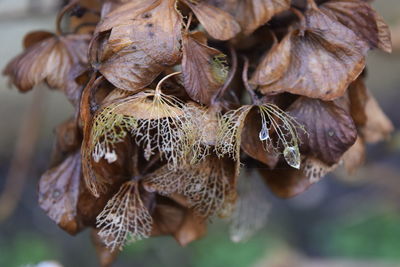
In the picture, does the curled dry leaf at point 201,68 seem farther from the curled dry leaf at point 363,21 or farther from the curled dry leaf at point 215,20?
the curled dry leaf at point 363,21

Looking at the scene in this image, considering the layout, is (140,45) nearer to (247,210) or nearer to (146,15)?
(146,15)

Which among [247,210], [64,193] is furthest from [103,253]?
[247,210]

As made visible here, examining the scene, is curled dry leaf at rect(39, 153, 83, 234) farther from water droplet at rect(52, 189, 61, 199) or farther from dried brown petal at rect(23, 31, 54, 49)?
dried brown petal at rect(23, 31, 54, 49)

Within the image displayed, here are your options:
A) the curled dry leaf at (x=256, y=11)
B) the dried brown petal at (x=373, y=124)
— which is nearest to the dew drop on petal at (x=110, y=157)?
the curled dry leaf at (x=256, y=11)

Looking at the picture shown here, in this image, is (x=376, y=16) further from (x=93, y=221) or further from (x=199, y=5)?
(x=93, y=221)

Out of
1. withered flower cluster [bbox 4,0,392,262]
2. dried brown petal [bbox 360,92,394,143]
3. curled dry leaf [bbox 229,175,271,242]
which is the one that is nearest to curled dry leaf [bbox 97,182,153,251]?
withered flower cluster [bbox 4,0,392,262]
